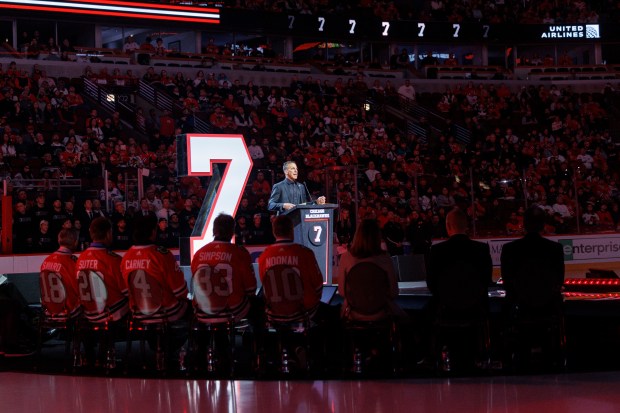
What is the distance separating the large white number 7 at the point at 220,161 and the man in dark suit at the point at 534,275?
333 cm

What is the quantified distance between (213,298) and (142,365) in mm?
1311

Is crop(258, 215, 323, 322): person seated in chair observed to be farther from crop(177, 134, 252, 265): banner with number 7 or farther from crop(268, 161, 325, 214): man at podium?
crop(268, 161, 325, 214): man at podium

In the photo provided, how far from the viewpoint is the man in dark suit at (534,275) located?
6.81 metres

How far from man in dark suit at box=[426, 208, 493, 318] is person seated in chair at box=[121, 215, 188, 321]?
7.15 ft

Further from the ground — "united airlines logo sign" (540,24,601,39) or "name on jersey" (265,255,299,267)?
"united airlines logo sign" (540,24,601,39)

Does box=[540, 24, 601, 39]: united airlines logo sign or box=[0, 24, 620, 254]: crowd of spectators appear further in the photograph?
→ box=[540, 24, 601, 39]: united airlines logo sign

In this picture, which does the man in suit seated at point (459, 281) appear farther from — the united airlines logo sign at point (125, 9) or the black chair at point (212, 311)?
the united airlines logo sign at point (125, 9)

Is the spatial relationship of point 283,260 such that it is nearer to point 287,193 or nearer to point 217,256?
point 217,256

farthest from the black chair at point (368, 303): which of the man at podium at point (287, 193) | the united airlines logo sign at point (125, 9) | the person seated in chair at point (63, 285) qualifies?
the united airlines logo sign at point (125, 9)

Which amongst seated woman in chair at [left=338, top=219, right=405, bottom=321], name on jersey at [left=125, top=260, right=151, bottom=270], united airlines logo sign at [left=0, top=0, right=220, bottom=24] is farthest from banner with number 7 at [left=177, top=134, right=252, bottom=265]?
united airlines logo sign at [left=0, top=0, right=220, bottom=24]

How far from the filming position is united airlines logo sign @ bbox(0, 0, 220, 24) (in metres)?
25.3

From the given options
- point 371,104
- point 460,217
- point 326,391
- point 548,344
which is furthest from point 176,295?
point 371,104

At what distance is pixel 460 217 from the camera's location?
23.1 ft

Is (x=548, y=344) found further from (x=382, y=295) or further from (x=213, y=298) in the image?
(x=213, y=298)
